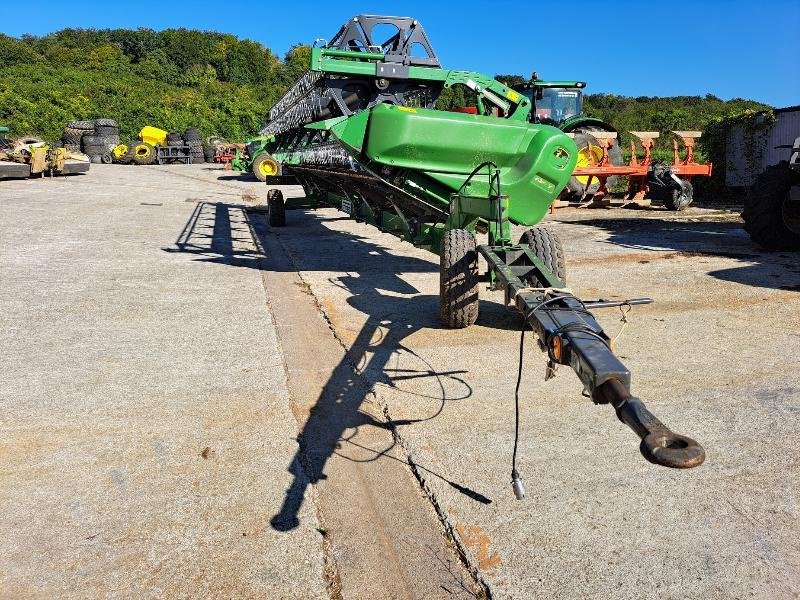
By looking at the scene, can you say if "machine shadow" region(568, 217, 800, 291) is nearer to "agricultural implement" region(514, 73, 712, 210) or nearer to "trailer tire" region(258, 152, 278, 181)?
"agricultural implement" region(514, 73, 712, 210)

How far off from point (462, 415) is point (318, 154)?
21.6 feet

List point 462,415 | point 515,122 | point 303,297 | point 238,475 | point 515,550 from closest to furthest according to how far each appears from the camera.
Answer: point 515,550 < point 238,475 < point 462,415 < point 515,122 < point 303,297

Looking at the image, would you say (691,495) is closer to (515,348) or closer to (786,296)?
(515,348)

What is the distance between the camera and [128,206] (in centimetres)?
1470

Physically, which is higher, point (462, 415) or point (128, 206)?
point (128, 206)

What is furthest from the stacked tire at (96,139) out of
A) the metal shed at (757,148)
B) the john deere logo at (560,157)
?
the john deere logo at (560,157)

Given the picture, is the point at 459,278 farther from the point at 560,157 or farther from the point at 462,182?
the point at 560,157

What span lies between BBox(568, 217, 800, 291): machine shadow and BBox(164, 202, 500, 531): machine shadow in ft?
10.0

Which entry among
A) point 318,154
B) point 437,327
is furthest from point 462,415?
point 318,154

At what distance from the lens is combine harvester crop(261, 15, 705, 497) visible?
241 centimetres

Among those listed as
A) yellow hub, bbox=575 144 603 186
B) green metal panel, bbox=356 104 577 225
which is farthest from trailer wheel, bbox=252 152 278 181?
green metal panel, bbox=356 104 577 225

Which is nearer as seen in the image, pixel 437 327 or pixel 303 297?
pixel 437 327

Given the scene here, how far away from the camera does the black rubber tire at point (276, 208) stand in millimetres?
11906

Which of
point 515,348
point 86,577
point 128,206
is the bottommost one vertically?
point 86,577
